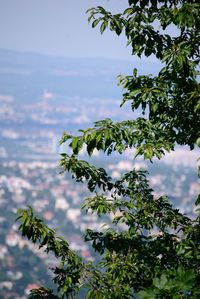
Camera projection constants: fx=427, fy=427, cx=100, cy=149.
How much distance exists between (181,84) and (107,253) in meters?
3.40

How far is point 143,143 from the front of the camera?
653cm

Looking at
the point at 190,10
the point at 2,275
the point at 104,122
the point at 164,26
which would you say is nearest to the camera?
the point at 190,10

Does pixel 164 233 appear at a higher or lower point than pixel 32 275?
lower

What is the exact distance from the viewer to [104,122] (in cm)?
591

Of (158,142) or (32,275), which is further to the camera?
(32,275)

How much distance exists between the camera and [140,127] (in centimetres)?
657

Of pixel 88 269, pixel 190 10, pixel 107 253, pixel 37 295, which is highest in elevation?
pixel 190 10

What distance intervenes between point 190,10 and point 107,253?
439 cm

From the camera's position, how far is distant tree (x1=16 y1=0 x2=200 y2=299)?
5.75 m

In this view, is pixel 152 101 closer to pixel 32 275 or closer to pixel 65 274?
pixel 65 274

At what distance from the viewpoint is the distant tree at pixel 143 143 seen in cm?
575

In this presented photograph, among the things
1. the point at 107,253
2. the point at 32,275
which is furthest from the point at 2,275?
the point at 107,253

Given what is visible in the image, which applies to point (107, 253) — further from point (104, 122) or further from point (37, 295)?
point (104, 122)

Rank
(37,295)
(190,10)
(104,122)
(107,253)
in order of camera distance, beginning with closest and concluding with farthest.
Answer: (190,10), (104,122), (37,295), (107,253)
